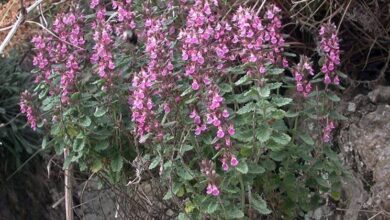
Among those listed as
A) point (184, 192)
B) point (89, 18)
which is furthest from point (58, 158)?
point (184, 192)

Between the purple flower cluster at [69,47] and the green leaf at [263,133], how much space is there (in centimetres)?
70

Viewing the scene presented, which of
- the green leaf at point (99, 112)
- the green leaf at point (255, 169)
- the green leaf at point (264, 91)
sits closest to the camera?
the green leaf at point (264, 91)

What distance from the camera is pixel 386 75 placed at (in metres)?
3.07

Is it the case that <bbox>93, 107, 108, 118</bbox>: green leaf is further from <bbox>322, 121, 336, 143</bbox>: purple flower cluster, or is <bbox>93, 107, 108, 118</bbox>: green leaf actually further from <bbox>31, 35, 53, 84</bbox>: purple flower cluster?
<bbox>322, 121, 336, 143</bbox>: purple flower cluster

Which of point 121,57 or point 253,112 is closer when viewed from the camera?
point 253,112

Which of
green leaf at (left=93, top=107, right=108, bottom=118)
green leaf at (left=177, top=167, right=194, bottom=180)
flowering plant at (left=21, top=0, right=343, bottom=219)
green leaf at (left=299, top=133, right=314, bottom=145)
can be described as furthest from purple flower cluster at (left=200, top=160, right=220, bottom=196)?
green leaf at (left=93, top=107, right=108, bottom=118)

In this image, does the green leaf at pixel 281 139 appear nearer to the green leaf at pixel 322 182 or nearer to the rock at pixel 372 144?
the green leaf at pixel 322 182

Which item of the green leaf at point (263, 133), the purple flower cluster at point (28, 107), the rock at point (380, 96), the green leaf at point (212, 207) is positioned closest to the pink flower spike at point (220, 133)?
the green leaf at point (263, 133)

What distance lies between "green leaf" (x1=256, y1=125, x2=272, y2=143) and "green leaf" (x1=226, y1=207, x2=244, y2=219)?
0.22m

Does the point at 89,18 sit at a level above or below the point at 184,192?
above

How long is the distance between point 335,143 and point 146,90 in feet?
2.98

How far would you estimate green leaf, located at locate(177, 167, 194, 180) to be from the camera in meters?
2.20

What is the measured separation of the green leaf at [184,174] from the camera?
2195mm

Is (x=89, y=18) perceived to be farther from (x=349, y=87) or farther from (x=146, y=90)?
(x=349, y=87)
